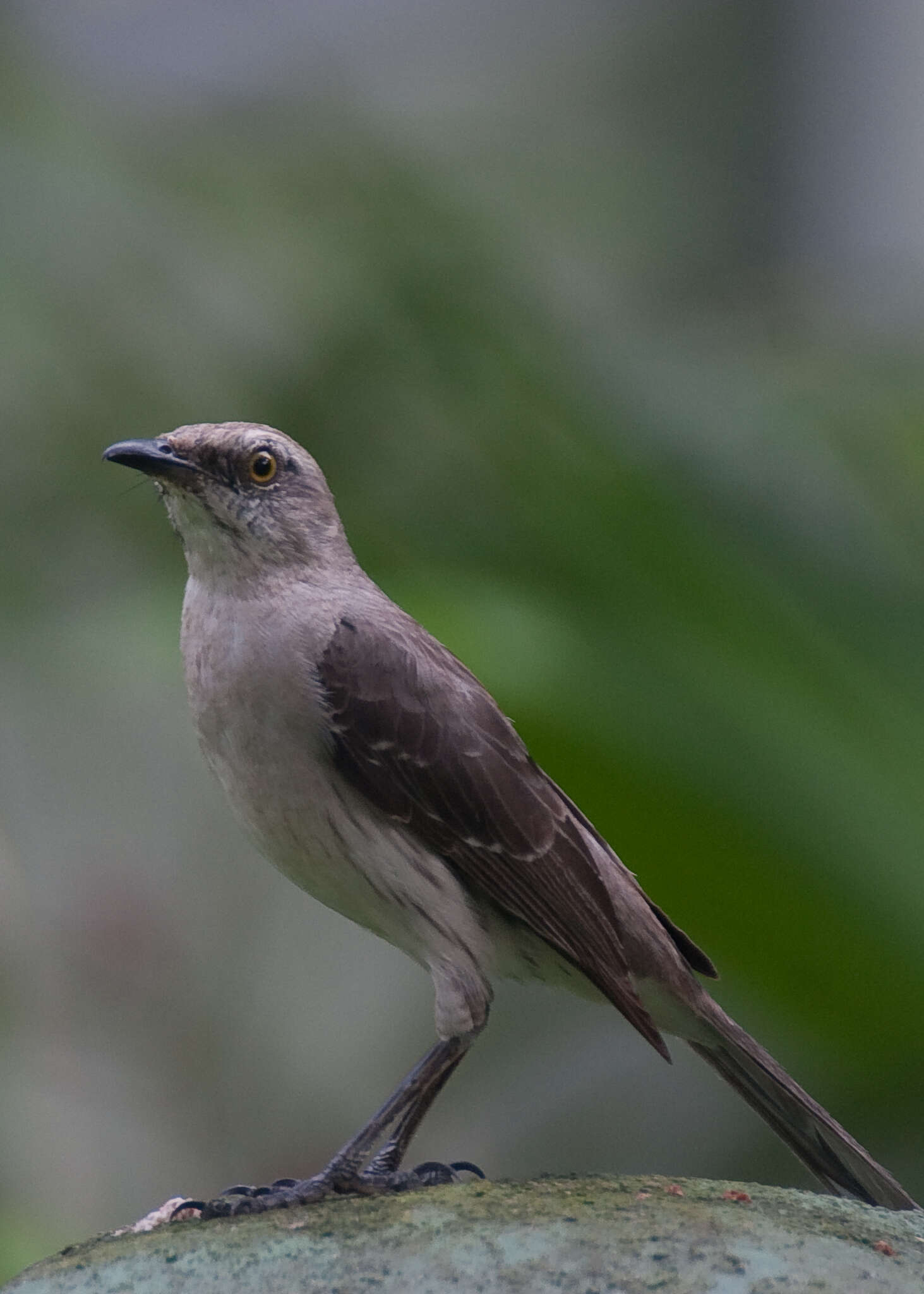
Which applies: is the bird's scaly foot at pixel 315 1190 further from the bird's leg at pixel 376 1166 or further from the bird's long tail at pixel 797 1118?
the bird's long tail at pixel 797 1118

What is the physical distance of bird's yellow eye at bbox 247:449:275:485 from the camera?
356cm

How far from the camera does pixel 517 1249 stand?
8.96 feet

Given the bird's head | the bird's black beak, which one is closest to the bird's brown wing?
the bird's head

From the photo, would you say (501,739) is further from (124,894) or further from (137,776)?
(137,776)

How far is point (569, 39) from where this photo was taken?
10844 millimetres

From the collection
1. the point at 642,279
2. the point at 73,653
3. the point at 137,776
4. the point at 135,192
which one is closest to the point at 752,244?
the point at 642,279

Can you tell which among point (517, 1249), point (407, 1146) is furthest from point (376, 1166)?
point (517, 1249)

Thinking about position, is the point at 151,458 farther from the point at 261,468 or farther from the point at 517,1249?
the point at 517,1249

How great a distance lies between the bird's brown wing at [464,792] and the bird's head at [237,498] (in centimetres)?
28

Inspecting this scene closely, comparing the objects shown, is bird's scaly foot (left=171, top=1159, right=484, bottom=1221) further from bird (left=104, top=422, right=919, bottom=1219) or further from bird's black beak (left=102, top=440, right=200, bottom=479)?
bird's black beak (left=102, top=440, right=200, bottom=479)

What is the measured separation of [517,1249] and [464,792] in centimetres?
107

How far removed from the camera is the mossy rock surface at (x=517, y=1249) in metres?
2.64

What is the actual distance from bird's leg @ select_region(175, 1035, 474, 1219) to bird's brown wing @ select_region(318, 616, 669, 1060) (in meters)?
0.36

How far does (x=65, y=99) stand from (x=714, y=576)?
11.9ft
